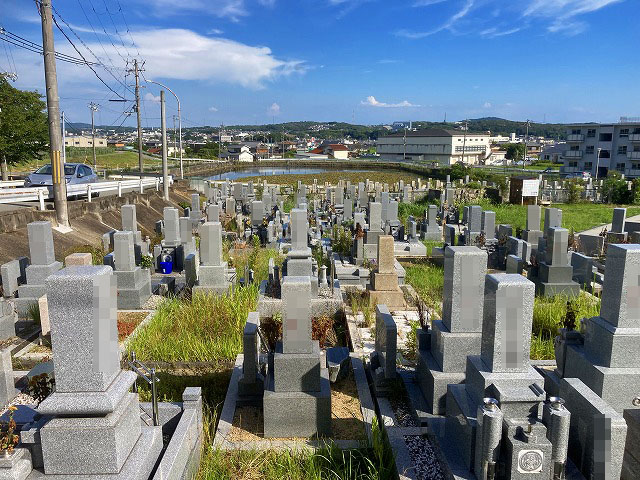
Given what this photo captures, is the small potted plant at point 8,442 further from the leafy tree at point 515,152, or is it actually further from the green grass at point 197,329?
the leafy tree at point 515,152

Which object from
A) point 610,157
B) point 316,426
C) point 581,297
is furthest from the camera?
point 610,157

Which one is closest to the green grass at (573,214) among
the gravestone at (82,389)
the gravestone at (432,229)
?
the gravestone at (432,229)

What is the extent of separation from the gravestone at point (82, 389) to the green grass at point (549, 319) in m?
6.03

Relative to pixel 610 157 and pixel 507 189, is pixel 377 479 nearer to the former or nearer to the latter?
pixel 507 189

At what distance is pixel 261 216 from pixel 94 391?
15.4 metres

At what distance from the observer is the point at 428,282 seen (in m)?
12.1

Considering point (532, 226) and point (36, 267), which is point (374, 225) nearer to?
point (532, 226)

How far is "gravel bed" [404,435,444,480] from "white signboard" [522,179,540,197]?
26.7 metres

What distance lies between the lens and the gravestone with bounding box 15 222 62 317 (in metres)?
9.50

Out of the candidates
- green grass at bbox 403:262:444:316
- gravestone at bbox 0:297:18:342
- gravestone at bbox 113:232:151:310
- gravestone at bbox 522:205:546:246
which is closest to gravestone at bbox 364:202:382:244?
green grass at bbox 403:262:444:316

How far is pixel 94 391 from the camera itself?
13.1 ft

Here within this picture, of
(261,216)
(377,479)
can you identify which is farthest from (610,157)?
(377,479)

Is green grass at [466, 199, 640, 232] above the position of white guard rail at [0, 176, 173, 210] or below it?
below

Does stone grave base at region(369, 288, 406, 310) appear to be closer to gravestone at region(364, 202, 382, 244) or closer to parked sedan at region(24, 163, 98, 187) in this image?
gravestone at region(364, 202, 382, 244)
